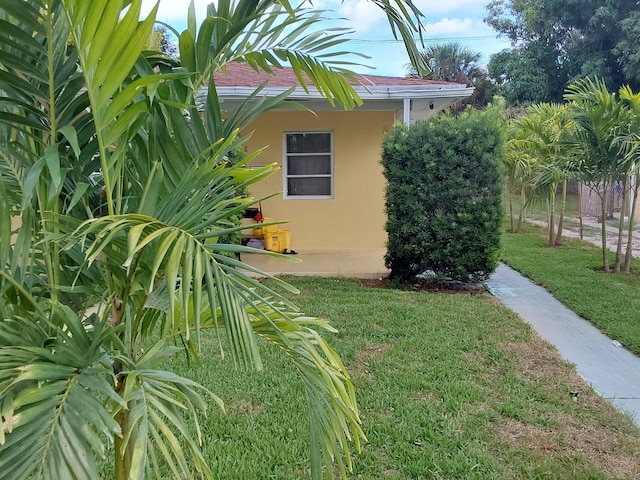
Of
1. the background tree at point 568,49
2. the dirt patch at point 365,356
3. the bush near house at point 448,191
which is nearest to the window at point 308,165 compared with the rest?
the bush near house at point 448,191

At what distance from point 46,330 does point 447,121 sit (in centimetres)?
624

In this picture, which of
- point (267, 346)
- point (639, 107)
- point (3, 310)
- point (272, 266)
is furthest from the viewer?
point (272, 266)

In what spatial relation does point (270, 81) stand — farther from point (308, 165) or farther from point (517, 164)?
point (517, 164)

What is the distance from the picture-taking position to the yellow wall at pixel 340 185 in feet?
31.5

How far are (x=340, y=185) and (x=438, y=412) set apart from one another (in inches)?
264

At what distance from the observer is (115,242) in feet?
5.04

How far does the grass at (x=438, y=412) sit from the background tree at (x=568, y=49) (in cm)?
2009

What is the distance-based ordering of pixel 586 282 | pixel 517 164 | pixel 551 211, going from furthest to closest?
pixel 517 164 → pixel 551 211 → pixel 586 282

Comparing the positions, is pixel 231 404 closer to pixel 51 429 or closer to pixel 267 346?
pixel 267 346

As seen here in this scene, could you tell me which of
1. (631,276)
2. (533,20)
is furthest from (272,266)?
(533,20)

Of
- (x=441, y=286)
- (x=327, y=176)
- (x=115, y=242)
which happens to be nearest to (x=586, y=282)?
(x=441, y=286)

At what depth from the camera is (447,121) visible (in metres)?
6.93

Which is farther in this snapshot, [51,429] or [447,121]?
[447,121]

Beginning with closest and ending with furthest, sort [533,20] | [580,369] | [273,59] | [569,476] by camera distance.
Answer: [273,59]
[569,476]
[580,369]
[533,20]
